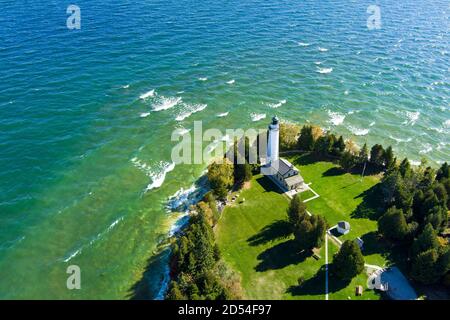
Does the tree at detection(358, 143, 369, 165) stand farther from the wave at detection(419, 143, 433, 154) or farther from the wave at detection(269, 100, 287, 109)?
the wave at detection(269, 100, 287, 109)

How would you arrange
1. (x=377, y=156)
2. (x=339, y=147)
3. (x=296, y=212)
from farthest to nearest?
(x=339, y=147) < (x=377, y=156) < (x=296, y=212)

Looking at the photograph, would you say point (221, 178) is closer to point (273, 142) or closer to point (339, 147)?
point (273, 142)

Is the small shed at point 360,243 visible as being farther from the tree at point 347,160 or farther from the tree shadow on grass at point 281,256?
the tree at point 347,160

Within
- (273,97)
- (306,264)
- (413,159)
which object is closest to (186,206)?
(306,264)

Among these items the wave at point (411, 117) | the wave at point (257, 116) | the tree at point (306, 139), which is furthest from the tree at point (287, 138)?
the wave at point (411, 117)

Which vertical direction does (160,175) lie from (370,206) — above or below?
above

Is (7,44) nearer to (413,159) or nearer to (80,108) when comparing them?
(80,108)

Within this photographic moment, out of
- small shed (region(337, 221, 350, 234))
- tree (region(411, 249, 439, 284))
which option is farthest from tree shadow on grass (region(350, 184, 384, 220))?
tree (region(411, 249, 439, 284))

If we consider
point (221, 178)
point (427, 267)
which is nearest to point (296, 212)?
point (221, 178)
